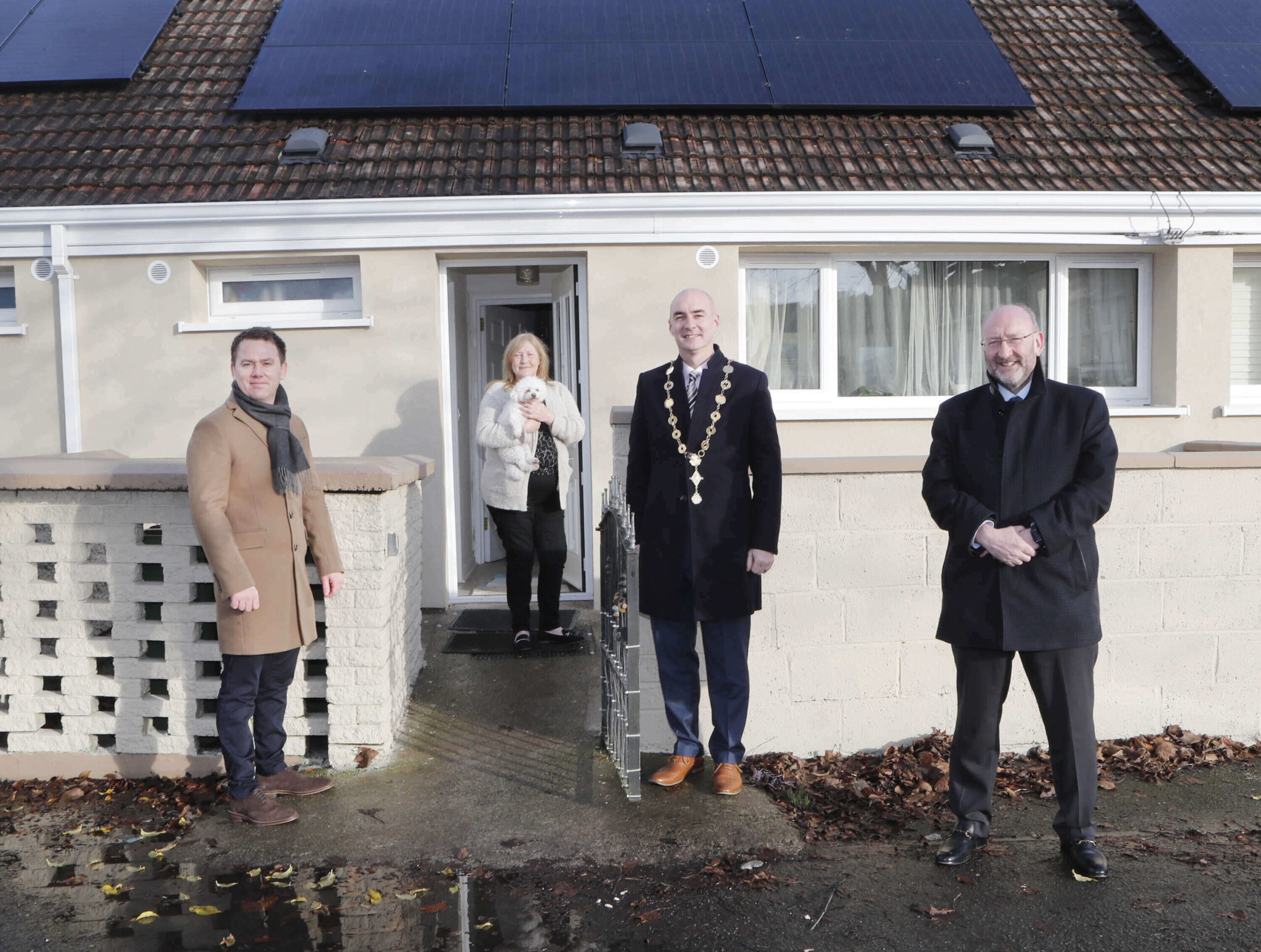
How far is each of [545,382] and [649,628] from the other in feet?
6.72

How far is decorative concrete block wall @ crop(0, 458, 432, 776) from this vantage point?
16.8 ft

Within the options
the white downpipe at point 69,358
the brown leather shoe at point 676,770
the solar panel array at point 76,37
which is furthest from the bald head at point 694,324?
the solar panel array at point 76,37

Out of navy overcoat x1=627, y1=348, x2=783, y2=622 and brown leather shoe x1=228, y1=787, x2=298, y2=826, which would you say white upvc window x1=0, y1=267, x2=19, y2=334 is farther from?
navy overcoat x1=627, y1=348, x2=783, y2=622

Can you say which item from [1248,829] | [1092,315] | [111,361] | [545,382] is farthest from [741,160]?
[1248,829]

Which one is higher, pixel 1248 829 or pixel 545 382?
pixel 545 382

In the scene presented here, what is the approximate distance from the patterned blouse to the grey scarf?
2298 millimetres

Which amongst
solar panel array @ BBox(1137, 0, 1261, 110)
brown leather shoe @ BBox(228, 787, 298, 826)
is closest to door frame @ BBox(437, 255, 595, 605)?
brown leather shoe @ BBox(228, 787, 298, 826)

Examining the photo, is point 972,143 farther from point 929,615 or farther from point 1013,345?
point 1013,345

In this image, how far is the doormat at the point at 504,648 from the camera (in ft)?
21.9

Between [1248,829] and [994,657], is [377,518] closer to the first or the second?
[994,657]

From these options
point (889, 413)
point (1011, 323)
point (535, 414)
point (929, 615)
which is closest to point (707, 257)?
point (889, 413)

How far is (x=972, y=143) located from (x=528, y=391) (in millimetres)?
4174

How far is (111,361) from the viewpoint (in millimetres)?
7746

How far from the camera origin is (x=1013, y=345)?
12.9 ft
